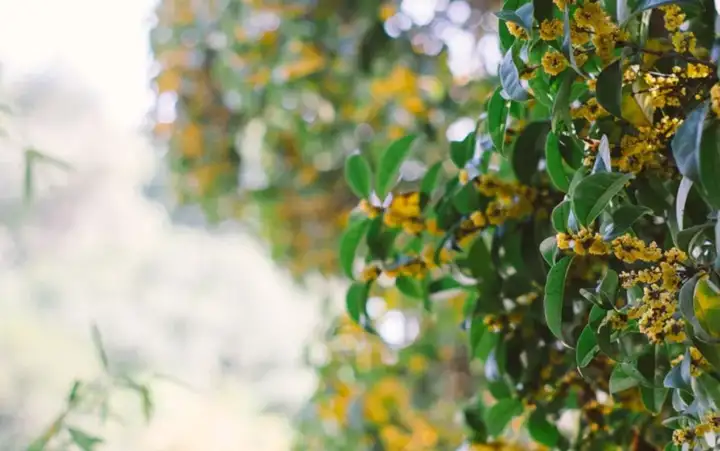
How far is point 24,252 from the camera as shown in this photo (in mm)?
1494

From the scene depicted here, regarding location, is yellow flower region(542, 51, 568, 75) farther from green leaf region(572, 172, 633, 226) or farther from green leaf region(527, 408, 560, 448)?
green leaf region(527, 408, 560, 448)

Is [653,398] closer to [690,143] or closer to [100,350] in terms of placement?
[690,143]

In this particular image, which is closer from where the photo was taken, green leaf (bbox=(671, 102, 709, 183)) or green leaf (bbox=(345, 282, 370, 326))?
green leaf (bbox=(671, 102, 709, 183))

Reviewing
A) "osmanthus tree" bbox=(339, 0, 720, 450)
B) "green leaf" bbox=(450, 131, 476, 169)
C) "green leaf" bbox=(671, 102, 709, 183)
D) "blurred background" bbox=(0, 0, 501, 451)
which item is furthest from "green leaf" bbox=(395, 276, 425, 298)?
"blurred background" bbox=(0, 0, 501, 451)

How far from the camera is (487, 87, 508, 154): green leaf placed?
18.6 inches

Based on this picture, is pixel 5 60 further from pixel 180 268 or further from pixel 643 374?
pixel 643 374

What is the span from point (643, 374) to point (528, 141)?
0.19 m

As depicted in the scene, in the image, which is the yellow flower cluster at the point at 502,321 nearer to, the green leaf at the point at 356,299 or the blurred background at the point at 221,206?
the green leaf at the point at 356,299

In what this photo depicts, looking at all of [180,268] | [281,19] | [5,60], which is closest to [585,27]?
[281,19]

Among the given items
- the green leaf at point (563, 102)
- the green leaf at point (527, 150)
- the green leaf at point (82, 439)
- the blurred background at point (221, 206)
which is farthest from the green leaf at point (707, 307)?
the blurred background at point (221, 206)

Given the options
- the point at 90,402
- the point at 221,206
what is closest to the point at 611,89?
the point at 90,402

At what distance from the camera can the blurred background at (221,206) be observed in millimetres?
1367

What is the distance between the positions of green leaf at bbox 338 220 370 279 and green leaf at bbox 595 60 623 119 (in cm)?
27

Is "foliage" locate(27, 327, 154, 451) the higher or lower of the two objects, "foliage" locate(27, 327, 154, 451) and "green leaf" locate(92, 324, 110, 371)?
the lower
